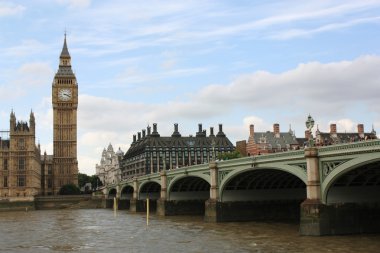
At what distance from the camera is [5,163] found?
11975 centimetres

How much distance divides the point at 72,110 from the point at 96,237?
109m

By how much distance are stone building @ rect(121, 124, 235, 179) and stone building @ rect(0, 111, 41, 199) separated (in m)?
41.0

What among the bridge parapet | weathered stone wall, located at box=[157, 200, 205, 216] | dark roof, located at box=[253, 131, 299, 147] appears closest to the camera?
the bridge parapet

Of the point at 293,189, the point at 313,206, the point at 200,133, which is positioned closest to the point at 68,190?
the point at 200,133

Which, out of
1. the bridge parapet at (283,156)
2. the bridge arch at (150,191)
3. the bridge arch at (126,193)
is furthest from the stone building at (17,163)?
the bridge parapet at (283,156)

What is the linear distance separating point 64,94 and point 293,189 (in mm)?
104126

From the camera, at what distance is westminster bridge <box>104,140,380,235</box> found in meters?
35.9

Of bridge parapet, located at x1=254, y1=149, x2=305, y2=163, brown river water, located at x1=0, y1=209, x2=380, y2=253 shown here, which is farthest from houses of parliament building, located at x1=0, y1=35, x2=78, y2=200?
bridge parapet, located at x1=254, y1=149, x2=305, y2=163

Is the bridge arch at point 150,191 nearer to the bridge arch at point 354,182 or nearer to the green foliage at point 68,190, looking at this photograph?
the green foliage at point 68,190

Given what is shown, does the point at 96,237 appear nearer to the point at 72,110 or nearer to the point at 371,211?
the point at 371,211

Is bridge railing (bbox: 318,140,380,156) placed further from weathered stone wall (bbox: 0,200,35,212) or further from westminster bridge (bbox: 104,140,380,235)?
weathered stone wall (bbox: 0,200,35,212)

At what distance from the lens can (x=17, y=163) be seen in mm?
119750

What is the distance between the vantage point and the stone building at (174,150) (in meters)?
159

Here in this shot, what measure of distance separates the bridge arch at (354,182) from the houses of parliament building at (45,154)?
88353mm
